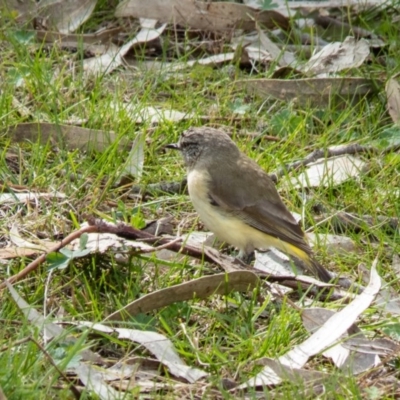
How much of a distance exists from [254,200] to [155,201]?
2.17 feet

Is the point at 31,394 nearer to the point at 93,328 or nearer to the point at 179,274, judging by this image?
the point at 93,328

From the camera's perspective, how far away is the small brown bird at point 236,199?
20.1 ft

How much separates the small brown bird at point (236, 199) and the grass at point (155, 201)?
0.26 meters

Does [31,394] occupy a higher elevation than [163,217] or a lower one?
higher

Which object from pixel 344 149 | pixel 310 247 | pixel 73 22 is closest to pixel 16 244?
pixel 310 247

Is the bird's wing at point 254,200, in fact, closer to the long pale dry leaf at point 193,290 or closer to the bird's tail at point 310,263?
the bird's tail at point 310,263

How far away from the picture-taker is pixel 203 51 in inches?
332

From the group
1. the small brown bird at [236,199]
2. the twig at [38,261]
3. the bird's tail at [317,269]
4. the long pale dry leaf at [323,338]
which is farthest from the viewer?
the small brown bird at [236,199]

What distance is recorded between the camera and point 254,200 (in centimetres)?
637

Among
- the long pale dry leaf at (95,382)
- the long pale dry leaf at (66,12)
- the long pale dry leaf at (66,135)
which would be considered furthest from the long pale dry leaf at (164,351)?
the long pale dry leaf at (66,12)

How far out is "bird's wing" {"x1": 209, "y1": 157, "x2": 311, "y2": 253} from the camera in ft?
20.2

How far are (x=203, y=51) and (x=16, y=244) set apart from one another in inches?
132

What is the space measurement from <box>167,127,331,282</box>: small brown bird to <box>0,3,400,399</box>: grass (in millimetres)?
264

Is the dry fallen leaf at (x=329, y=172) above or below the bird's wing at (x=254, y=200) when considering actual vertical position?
below
